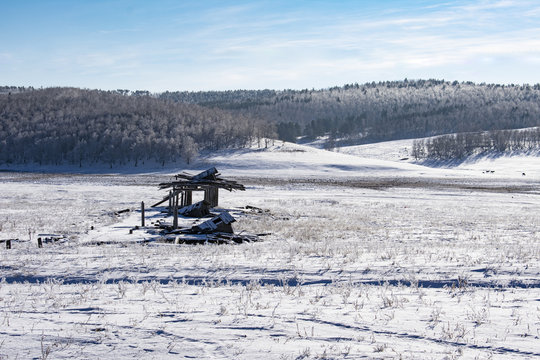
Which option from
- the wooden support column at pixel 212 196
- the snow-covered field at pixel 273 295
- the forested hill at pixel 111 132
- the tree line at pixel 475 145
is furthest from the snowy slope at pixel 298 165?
the snow-covered field at pixel 273 295

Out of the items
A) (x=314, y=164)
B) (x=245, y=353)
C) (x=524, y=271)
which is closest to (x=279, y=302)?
(x=245, y=353)

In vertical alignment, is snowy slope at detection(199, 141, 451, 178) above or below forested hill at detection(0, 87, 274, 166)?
below

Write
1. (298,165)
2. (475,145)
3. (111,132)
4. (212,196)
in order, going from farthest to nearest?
1. (475,145)
2. (111,132)
3. (298,165)
4. (212,196)

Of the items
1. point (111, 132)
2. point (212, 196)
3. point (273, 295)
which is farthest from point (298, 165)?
point (273, 295)

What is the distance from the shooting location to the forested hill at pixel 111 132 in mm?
108562

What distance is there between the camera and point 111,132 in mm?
117188

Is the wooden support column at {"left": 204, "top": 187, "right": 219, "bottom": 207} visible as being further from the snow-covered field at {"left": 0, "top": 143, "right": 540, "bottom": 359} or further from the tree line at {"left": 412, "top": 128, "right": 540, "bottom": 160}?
the tree line at {"left": 412, "top": 128, "right": 540, "bottom": 160}

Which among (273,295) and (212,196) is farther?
(212,196)

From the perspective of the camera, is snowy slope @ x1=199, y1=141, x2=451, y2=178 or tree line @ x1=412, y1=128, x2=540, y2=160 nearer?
snowy slope @ x1=199, y1=141, x2=451, y2=178

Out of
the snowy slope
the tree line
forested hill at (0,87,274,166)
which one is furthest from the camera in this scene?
the tree line

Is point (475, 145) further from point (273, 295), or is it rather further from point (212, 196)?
point (273, 295)

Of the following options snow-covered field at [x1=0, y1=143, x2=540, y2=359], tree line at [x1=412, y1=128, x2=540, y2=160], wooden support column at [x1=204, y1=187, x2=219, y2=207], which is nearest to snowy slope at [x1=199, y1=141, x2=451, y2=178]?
tree line at [x1=412, y1=128, x2=540, y2=160]

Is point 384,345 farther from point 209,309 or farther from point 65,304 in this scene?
point 65,304

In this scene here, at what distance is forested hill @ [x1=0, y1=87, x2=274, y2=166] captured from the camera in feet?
356
